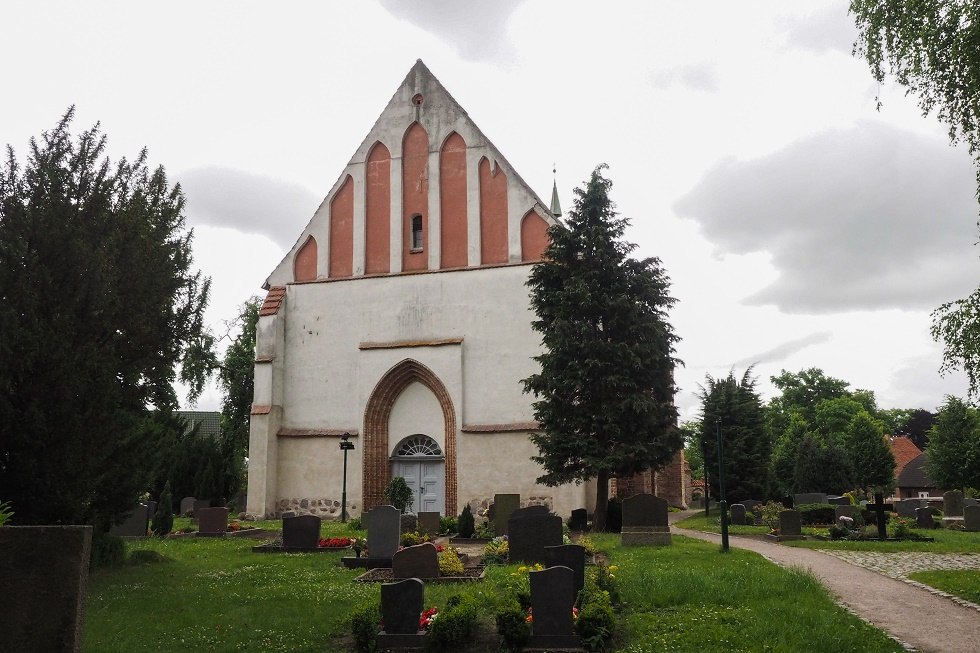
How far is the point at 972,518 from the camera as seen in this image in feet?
73.1

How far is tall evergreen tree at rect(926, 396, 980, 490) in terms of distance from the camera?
113 ft

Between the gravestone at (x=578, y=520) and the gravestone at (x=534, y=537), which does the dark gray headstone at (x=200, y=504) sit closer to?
the gravestone at (x=578, y=520)

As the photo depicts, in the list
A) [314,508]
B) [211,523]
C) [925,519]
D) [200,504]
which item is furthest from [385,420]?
[925,519]

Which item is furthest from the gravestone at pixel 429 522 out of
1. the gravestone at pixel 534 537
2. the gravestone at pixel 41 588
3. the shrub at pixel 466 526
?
the gravestone at pixel 41 588

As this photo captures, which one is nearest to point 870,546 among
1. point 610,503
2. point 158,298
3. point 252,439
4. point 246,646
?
point 610,503

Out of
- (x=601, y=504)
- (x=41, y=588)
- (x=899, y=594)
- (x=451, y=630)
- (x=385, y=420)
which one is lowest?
(x=899, y=594)

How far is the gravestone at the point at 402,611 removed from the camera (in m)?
8.31

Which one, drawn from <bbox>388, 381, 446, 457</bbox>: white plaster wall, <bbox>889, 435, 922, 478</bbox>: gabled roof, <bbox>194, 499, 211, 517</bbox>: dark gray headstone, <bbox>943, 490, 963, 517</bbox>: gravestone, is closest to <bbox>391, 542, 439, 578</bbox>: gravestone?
<bbox>388, 381, 446, 457</bbox>: white plaster wall

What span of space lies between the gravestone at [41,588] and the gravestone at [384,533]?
30.1 feet

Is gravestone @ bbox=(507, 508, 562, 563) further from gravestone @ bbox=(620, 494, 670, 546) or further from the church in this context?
the church

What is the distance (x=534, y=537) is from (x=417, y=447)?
43.9ft

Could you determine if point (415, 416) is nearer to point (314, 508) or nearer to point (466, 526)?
→ point (314, 508)

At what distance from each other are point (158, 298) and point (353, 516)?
14160mm

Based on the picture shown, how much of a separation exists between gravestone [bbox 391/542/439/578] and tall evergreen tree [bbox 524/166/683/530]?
338 inches
